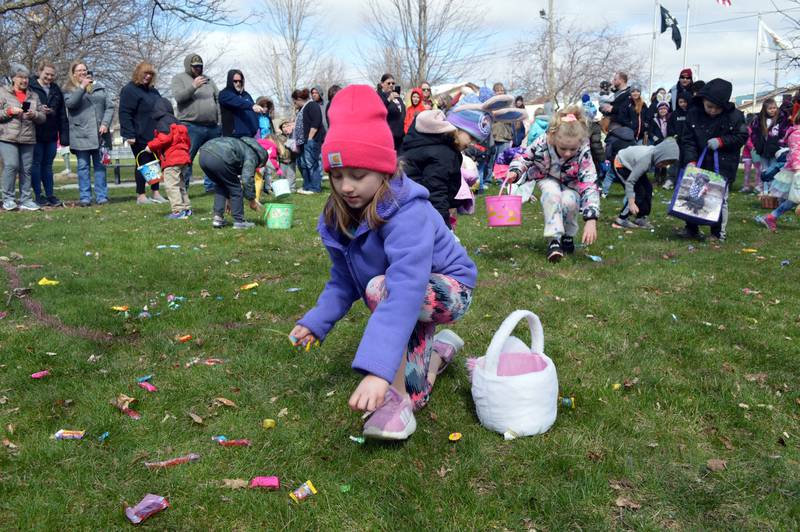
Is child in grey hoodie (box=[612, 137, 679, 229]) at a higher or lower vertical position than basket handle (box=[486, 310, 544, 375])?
higher

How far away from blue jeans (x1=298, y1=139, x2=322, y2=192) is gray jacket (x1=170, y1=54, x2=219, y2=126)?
2.43 m

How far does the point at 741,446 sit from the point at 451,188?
3240 millimetres

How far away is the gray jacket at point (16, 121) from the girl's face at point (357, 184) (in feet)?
31.2

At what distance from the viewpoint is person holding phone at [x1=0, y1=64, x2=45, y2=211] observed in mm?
10094

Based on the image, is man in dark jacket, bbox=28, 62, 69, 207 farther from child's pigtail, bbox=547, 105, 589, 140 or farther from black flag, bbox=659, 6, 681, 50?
black flag, bbox=659, 6, 681, 50

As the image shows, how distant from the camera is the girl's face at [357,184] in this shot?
295 centimetres

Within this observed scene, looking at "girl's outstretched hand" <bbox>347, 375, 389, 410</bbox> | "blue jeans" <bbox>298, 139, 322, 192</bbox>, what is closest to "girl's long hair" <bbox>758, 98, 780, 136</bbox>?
"blue jeans" <bbox>298, 139, 322, 192</bbox>

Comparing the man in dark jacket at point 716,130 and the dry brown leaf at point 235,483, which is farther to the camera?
the man in dark jacket at point 716,130

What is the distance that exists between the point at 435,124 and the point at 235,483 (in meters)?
3.58

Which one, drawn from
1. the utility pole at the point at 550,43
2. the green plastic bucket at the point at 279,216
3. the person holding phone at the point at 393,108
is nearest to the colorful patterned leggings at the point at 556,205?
the green plastic bucket at the point at 279,216

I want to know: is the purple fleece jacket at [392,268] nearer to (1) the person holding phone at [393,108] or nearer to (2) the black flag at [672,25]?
(1) the person holding phone at [393,108]

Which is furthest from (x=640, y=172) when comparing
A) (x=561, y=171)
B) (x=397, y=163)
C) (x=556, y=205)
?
(x=397, y=163)

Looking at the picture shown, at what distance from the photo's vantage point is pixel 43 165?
38.2 feet

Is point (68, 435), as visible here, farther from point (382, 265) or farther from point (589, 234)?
point (589, 234)
